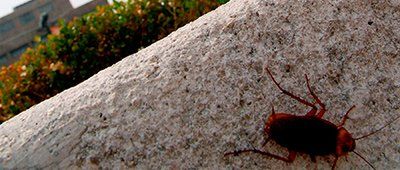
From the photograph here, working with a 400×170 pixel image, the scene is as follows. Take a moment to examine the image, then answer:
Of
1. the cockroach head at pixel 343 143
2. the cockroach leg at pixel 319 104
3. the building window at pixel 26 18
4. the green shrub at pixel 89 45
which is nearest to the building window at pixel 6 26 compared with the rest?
the building window at pixel 26 18

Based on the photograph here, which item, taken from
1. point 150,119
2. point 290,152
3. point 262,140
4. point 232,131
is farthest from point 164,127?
point 290,152

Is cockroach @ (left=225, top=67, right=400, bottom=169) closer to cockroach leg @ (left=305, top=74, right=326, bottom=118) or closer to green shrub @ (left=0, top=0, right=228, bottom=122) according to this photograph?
cockroach leg @ (left=305, top=74, right=326, bottom=118)

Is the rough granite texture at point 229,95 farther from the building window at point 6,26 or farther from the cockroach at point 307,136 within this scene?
the building window at point 6,26

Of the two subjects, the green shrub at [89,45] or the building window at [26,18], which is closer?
the green shrub at [89,45]

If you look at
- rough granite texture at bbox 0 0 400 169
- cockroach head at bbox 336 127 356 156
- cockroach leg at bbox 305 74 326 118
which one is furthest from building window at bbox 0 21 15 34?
cockroach head at bbox 336 127 356 156

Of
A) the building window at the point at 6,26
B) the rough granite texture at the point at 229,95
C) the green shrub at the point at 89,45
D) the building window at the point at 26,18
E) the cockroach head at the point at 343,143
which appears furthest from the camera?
the building window at the point at 26,18

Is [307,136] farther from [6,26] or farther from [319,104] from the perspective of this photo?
[6,26]

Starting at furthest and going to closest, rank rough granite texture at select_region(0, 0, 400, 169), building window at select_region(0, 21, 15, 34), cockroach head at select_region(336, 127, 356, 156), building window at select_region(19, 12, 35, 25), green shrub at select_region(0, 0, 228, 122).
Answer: building window at select_region(19, 12, 35, 25) → building window at select_region(0, 21, 15, 34) → green shrub at select_region(0, 0, 228, 122) → rough granite texture at select_region(0, 0, 400, 169) → cockroach head at select_region(336, 127, 356, 156)
